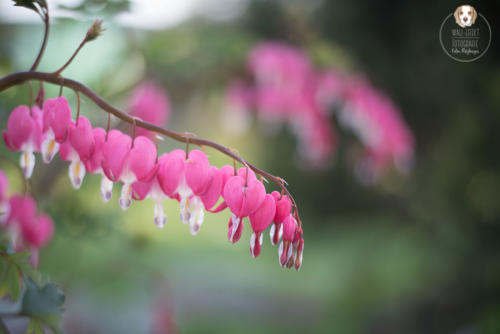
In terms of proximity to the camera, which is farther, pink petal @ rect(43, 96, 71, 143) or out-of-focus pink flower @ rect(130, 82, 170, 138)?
out-of-focus pink flower @ rect(130, 82, 170, 138)

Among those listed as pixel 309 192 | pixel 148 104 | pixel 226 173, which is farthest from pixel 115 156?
pixel 309 192

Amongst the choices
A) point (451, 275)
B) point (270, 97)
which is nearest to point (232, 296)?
point (451, 275)

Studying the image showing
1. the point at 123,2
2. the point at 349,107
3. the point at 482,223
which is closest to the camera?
the point at 123,2

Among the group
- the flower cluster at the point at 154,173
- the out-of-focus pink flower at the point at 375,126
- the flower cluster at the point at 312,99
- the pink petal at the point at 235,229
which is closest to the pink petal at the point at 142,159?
the flower cluster at the point at 154,173

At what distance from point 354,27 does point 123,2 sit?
8.74ft

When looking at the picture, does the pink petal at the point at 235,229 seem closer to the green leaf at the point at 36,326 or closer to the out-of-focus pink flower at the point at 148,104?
the green leaf at the point at 36,326

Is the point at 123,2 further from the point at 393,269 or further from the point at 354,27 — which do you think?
the point at 393,269

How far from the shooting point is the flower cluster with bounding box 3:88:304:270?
1.49 ft

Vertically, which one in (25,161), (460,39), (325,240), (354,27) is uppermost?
(354,27)

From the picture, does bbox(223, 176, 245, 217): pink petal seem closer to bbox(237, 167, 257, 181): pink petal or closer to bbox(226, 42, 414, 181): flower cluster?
Result: bbox(237, 167, 257, 181): pink petal

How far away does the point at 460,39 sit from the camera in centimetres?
144

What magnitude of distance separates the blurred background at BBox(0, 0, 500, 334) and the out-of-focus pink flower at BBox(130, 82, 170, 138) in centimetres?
6

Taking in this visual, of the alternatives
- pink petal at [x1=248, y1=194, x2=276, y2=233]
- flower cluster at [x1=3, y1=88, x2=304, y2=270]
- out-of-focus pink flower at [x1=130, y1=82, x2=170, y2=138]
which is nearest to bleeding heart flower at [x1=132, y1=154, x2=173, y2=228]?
flower cluster at [x1=3, y1=88, x2=304, y2=270]

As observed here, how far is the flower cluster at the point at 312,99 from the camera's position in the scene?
150 cm
